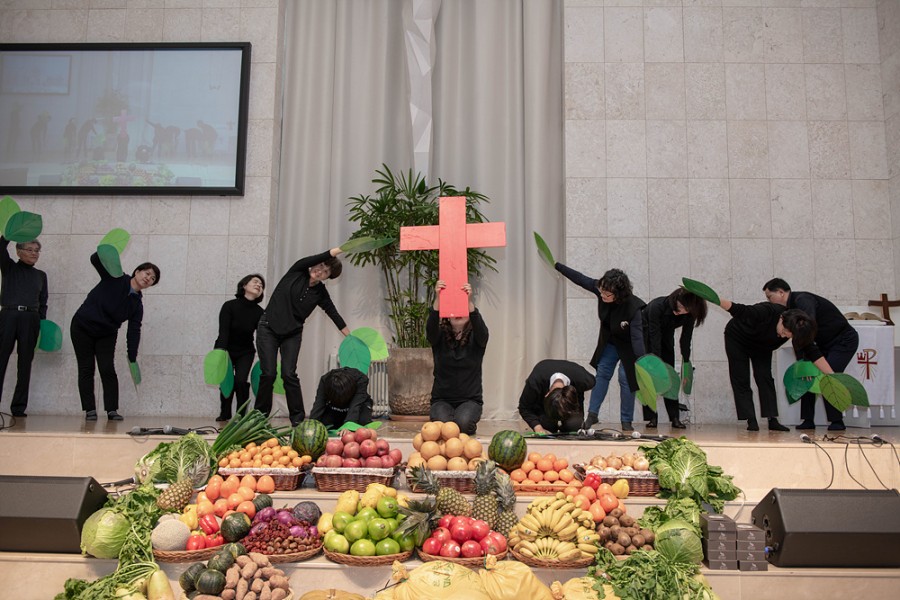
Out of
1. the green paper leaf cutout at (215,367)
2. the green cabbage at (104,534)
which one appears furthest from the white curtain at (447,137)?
the green cabbage at (104,534)

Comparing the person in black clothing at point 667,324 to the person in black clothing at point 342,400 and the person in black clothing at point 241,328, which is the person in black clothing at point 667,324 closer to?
the person in black clothing at point 342,400

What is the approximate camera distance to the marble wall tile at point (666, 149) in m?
7.68

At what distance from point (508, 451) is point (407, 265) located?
4.12m

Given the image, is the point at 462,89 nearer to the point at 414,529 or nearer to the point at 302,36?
the point at 302,36

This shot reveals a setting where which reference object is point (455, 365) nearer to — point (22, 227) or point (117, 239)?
point (117, 239)

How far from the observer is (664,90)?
777 centimetres

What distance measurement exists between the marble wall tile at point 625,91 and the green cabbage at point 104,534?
636 cm

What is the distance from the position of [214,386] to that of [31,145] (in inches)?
134

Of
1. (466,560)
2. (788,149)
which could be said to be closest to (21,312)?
(466,560)

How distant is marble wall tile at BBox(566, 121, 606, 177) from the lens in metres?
7.68

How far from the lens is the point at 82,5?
26.2 ft

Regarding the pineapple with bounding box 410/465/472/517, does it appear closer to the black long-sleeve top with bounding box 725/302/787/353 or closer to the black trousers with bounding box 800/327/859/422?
the black long-sleeve top with bounding box 725/302/787/353

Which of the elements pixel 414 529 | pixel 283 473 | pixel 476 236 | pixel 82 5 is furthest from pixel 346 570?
pixel 82 5

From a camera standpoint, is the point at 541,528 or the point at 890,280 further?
the point at 890,280
